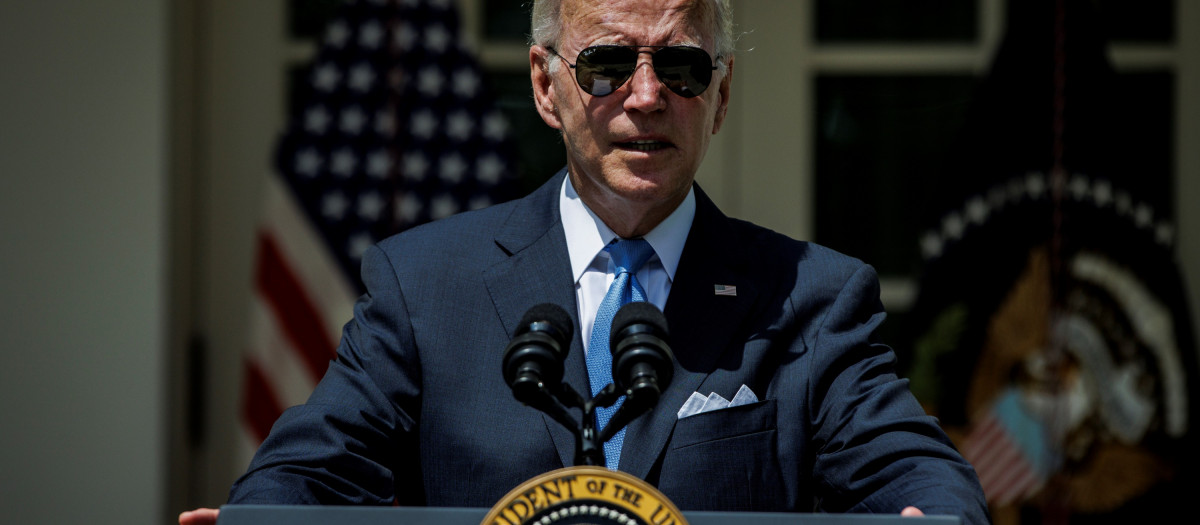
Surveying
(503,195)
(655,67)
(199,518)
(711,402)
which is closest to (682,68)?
(655,67)

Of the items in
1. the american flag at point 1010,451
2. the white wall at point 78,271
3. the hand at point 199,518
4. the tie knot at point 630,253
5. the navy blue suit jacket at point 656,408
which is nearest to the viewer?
the hand at point 199,518

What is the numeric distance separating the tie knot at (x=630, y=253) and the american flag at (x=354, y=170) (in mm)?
2009

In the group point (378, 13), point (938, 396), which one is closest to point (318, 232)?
point (378, 13)

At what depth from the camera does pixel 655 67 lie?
69.7 inches

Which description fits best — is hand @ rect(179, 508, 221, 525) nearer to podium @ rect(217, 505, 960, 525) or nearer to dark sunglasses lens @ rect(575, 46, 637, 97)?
podium @ rect(217, 505, 960, 525)

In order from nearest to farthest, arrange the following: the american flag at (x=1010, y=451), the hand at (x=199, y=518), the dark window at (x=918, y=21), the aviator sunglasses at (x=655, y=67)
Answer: the hand at (x=199, y=518) < the aviator sunglasses at (x=655, y=67) < the american flag at (x=1010, y=451) < the dark window at (x=918, y=21)

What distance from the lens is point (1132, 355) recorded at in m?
3.76

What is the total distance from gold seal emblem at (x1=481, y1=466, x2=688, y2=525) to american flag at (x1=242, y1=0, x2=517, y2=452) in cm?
273

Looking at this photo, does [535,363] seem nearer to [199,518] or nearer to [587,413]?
[587,413]

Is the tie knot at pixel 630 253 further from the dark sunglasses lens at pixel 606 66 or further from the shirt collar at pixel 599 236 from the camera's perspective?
the dark sunglasses lens at pixel 606 66

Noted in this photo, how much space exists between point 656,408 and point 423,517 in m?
0.57

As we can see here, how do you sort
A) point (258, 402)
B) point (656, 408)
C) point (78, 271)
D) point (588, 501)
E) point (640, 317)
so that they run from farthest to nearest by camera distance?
point (258, 402) → point (78, 271) → point (656, 408) → point (640, 317) → point (588, 501)

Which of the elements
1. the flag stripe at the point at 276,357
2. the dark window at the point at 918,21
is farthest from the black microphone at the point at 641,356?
the dark window at the point at 918,21

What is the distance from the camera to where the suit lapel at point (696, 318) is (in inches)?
67.9
